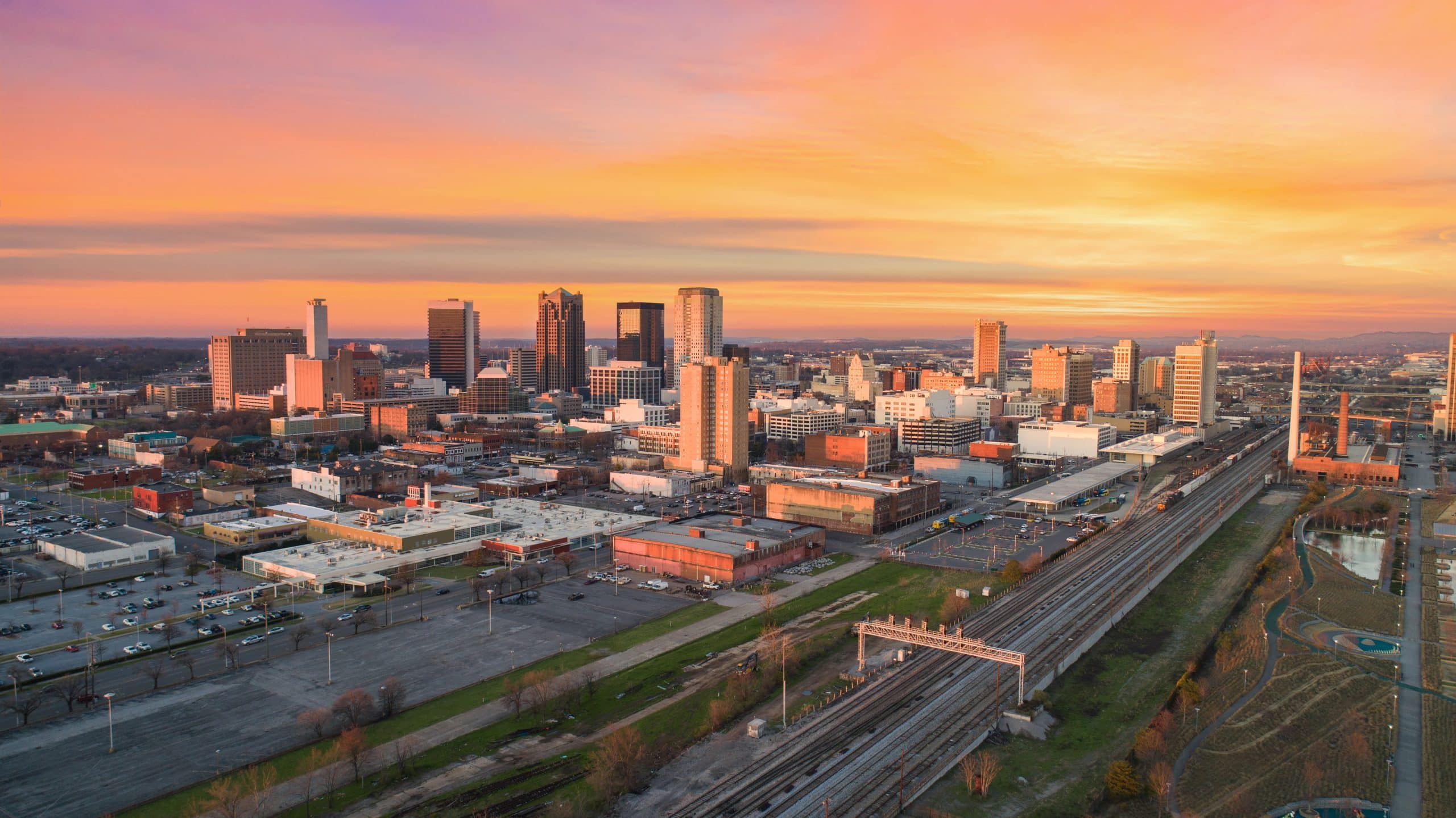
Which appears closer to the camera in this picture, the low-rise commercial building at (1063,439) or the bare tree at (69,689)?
the bare tree at (69,689)

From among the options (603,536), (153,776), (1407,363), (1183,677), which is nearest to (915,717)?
(1183,677)

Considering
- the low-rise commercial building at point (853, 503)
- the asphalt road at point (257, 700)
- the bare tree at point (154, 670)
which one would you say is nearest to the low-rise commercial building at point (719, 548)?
the asphalt road at point (257, 700)

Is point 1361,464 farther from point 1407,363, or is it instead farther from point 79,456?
point 1407,363

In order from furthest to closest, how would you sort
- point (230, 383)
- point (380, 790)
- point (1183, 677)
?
1. point (230, 383)
2. point (1183, 677)
3. point (380, 790)

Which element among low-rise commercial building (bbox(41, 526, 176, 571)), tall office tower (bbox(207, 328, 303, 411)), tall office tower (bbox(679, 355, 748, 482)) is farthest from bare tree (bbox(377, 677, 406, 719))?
tall office tower (bbox(207, 328, 303, 411))

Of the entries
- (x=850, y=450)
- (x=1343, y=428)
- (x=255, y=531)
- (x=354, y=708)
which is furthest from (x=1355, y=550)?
(x=255, y=531)

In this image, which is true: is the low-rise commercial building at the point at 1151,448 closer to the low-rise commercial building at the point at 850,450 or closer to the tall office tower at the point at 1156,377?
the low-rise commercial building at the point at 850,450
